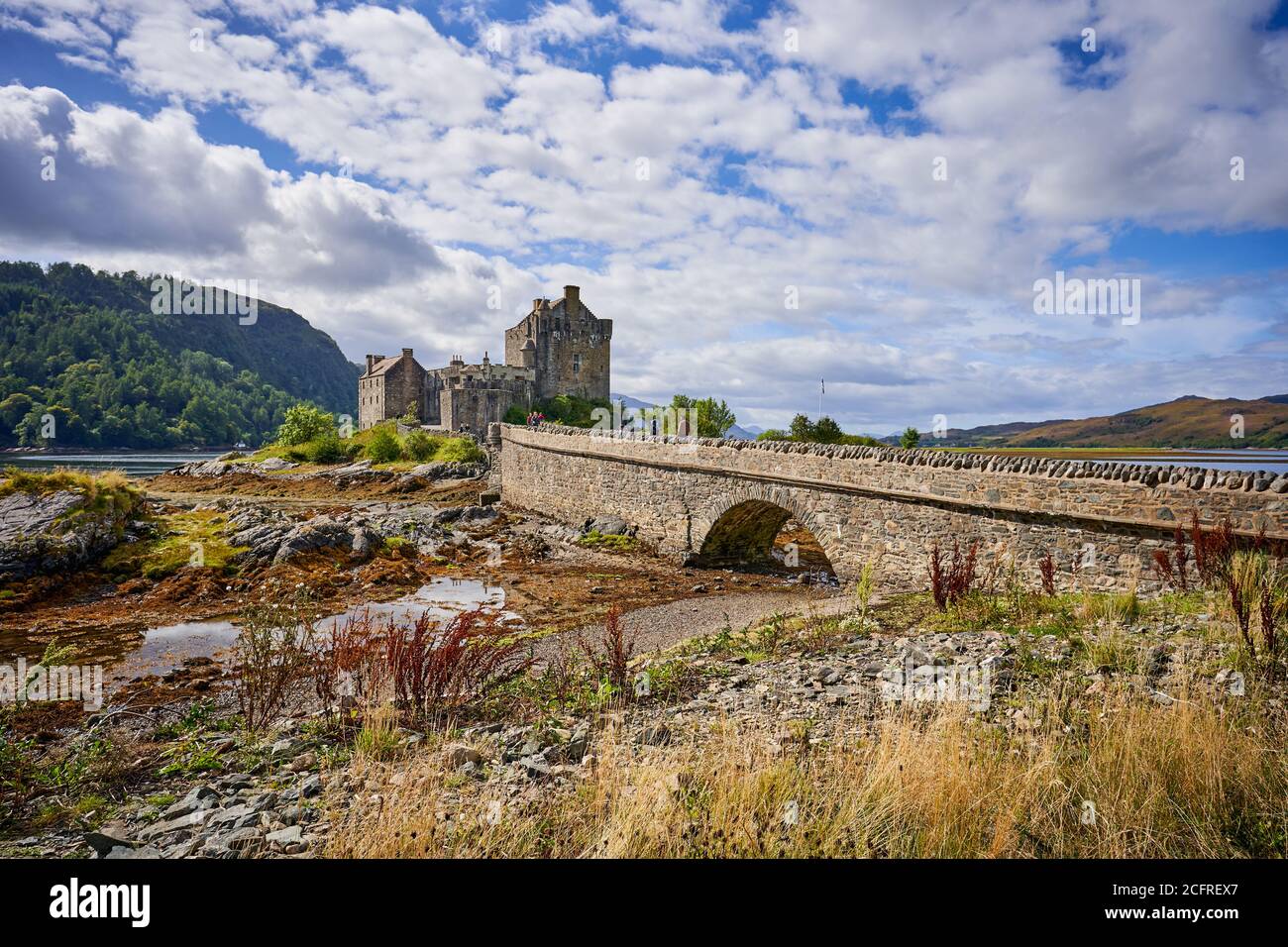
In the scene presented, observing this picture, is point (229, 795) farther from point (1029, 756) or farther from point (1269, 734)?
point (1269, 734)

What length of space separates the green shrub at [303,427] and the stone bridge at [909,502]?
4442 cm

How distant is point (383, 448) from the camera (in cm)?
5347

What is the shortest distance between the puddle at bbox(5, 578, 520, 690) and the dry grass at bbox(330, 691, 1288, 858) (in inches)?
202

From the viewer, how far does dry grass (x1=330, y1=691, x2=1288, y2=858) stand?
3658 mm

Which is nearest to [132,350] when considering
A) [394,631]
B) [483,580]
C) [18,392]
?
[18,392]

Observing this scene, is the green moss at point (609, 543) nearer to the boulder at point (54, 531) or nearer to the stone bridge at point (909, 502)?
the stone bridge at point (909, 502)

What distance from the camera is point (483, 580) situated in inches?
782

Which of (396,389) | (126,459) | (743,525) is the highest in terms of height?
(396,389)

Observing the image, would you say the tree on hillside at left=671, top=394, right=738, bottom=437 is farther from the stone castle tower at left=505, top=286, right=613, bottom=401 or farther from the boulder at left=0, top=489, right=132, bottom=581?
the boulder at left=0, top=489, right=132, bottom=581

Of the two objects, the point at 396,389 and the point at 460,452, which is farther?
the point at 396,389

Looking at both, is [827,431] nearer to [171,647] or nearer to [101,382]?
[171,647]

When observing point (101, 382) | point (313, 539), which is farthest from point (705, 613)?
point (101, 382)

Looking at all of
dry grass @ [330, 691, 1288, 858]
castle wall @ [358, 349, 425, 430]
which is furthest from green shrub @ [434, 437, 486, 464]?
dry grass @ [330, 691, 1288, 858]

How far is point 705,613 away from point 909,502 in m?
5.67
